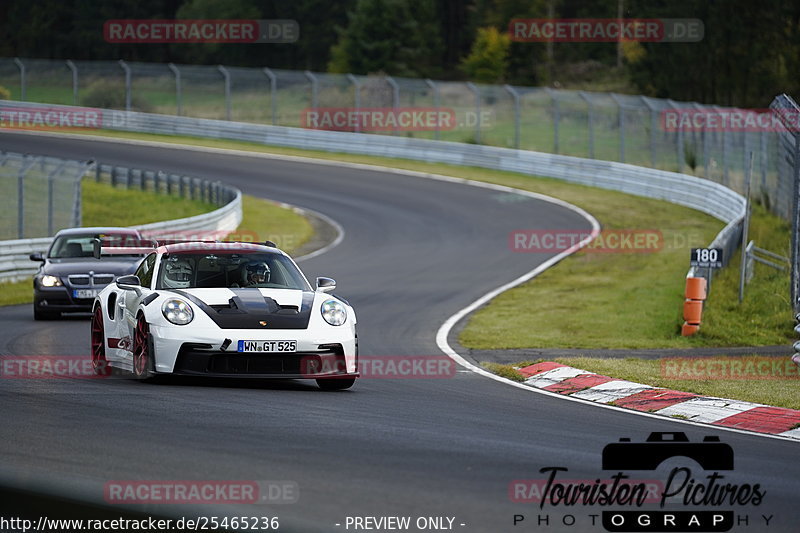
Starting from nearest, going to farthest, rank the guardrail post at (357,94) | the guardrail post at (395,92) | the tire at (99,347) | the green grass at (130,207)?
the tire at (99,347) < the green grass at (130,207) < the guardrail post at (395,92) < the guardrail post at (357,94)

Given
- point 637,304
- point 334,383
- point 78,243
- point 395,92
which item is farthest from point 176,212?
point 334,383

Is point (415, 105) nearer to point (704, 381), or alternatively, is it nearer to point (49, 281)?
point (49, 281)

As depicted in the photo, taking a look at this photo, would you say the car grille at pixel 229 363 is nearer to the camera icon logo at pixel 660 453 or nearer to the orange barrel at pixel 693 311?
the camera icon logo at pixel 660 453

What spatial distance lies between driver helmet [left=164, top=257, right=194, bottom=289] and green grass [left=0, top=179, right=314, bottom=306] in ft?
57.4

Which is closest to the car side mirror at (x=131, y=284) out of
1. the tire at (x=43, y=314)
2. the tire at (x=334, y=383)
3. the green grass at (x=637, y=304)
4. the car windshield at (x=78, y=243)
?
the tire at (x=334, y=383)

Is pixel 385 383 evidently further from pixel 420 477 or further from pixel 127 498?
pixel 127 498

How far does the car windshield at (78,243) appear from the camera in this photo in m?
18.6

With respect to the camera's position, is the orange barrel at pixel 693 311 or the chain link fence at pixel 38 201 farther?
the chain link fence at pixel 38 201

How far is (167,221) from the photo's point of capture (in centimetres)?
3062

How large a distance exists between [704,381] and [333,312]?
3980 millimetres

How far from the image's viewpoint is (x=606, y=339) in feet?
54.8

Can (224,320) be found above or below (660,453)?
above

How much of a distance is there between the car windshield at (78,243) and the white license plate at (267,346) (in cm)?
884

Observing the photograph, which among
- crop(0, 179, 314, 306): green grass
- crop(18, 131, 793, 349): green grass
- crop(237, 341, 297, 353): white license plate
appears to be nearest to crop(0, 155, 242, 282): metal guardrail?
crop(0, 179, 314, 306): green grass
